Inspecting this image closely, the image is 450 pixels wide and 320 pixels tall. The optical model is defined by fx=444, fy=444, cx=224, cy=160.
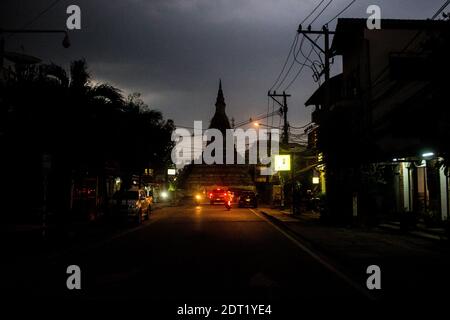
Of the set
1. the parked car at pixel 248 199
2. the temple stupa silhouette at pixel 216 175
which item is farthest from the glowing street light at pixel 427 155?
the temple stupa silhouette at pixel 216 175

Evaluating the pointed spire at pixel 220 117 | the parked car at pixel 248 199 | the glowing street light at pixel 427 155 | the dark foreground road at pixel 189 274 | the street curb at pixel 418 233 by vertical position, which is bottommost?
the dark foreground road at pixel 189 274

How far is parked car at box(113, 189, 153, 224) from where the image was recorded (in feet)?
78.0

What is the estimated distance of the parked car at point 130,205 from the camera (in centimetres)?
2378

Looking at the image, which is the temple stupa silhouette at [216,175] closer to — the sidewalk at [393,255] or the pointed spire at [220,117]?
the pointed spire at [220,117]

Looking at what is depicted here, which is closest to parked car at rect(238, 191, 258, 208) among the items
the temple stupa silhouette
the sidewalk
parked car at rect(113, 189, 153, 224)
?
parked car at rect(113, 189, 153, 224)

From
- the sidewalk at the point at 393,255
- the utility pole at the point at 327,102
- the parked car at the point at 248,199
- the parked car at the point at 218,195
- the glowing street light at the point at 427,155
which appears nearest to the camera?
the sidewalk at the point at 393,255

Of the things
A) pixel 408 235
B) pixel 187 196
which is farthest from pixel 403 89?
pixel 187 196

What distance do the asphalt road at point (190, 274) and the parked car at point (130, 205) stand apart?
26.5 feet

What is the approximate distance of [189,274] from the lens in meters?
9.61

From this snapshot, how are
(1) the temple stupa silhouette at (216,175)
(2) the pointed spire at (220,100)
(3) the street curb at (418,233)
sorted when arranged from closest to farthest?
1. (3) the street curb at (418,233)
2. (1) the temple stupa silhouette at (216,175)
3. (2) the pointed spire at (220,100)

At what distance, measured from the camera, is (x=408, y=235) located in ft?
57.8

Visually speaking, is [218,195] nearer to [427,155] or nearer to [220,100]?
[427,155]

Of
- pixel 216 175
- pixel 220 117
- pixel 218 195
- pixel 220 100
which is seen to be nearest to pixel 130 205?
pixel 218 195

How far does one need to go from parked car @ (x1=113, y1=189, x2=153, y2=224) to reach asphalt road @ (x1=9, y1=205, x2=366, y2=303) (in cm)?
806
